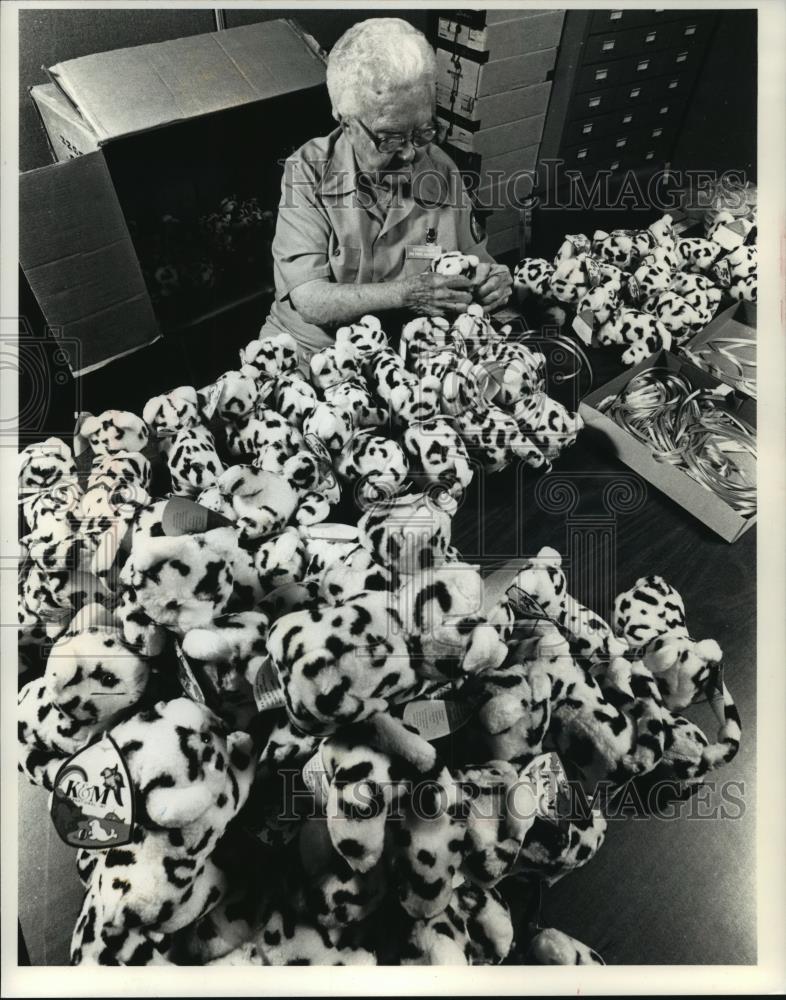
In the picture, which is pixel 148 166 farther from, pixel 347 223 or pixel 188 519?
pixel 188 519

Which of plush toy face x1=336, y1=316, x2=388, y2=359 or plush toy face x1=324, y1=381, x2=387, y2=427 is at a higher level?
plush toy face x1=336, y1=316, x2=388, y2=359

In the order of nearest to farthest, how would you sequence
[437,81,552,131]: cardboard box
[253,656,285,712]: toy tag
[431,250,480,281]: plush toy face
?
1. [253,656,285,712]: toy tag
2. [437,81,552,131]: cardboard box
3. [431,250,480,281]: plush toy face

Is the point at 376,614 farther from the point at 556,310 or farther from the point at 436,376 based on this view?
the point at 556,310

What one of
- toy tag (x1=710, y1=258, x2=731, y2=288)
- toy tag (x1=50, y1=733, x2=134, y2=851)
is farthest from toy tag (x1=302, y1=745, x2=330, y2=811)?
toy tag (x1=710, y1=258, x2=731, y2=288)

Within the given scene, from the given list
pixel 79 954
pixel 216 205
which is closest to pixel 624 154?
pixel 216 205

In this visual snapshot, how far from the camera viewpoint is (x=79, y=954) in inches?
32.9

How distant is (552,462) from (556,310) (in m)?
0.45

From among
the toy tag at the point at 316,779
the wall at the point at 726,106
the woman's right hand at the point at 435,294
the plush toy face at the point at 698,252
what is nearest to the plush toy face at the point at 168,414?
the woman's right hand at the point at 435,294

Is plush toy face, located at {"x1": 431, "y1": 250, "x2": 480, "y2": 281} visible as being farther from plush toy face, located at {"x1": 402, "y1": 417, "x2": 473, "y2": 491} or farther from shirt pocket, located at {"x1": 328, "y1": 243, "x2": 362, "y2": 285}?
plush toy face, located at {"x1": 402, "y1": 417, "x2": 473, "y2": 491}

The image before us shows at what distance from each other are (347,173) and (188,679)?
93 cm

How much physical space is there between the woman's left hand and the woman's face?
26cm

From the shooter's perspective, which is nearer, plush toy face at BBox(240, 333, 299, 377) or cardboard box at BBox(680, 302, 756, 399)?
plush toy face at BBox(240, 333, 299, 377)

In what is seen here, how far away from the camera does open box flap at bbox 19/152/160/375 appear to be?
3.13 feet

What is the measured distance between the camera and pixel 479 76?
1.09 m
